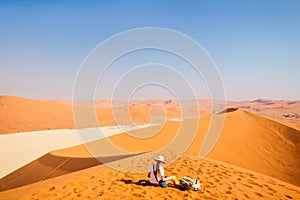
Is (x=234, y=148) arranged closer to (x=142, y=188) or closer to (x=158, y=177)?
(x=158, y=177)

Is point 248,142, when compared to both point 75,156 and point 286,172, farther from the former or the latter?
point 75,156

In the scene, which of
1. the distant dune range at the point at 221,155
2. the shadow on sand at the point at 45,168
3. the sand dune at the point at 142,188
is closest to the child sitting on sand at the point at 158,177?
the sand dune at the point at 142,188

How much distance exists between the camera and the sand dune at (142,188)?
545 cm

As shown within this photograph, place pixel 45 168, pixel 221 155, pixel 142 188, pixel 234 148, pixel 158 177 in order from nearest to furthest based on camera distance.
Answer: pixel 142 188 → pixel 158 177 → pixel 45 168 → pixel 221 155 → pixel 234 148

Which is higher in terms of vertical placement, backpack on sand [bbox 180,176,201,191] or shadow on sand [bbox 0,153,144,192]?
backpack on sand [bbox 180,176,201,191]

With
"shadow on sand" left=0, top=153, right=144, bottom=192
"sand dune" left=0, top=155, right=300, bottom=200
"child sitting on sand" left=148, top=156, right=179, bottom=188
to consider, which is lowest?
"shadow on sand" left=0, top=153, right=144, bottom=192

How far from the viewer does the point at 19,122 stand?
26.7 meters

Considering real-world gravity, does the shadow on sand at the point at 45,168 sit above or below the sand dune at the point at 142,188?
below

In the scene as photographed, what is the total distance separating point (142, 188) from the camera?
6.05 meters

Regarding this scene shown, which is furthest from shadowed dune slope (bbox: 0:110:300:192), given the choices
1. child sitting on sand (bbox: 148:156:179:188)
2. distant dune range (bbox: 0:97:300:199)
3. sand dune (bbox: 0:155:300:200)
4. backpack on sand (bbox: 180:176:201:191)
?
backpack on sand (bbox: 180:176:201:191)

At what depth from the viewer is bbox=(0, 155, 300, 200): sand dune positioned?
545 centimetres

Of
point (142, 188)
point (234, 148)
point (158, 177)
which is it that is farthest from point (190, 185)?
point (234, 148)

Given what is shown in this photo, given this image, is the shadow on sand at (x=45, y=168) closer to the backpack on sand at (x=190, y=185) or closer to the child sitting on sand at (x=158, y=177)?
the child sitting on sand at (x=158, y=177)

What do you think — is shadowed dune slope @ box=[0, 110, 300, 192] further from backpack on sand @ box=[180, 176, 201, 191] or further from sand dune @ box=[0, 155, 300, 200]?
backpack on sand @ box=[180, 176, 201, 191]
